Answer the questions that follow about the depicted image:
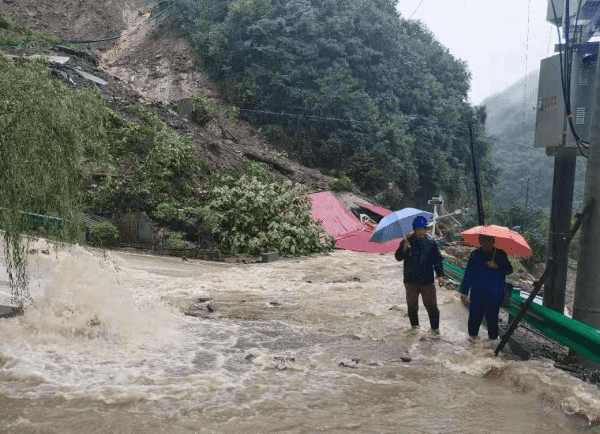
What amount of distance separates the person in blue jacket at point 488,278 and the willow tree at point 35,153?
522 cm

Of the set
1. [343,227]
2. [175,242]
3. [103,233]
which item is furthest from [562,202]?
[343,227]

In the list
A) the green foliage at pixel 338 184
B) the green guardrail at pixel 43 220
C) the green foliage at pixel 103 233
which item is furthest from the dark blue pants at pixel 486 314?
the green foliage at pixel 338 184

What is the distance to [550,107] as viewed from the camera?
695 cm

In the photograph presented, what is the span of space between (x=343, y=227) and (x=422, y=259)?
14947 mm

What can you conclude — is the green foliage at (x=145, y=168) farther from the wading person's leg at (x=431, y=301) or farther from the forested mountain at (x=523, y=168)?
the forested mountain at (x=523, y=168)

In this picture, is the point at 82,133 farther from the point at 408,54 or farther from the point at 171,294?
the point at 408,54

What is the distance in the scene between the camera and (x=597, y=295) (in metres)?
5.72

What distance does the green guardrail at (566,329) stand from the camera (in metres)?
5.36

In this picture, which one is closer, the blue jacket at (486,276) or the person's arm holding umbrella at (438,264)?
the blue jacket at (486,276)

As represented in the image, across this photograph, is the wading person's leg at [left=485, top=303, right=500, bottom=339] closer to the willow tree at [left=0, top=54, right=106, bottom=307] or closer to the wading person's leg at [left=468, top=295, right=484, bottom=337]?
the wading person's leg at [left=468, top=295, right=484, bottom=337]

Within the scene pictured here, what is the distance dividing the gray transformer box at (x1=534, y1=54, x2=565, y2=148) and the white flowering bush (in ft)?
36.5

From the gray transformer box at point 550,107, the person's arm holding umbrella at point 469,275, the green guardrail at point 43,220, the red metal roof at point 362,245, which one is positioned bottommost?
the red metal roof at point 362,245

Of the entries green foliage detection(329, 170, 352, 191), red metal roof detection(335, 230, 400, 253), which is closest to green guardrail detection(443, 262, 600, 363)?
red metal roof detection(335, 230, 400, 253)

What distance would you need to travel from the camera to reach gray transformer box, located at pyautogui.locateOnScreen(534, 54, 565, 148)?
6754 mm
